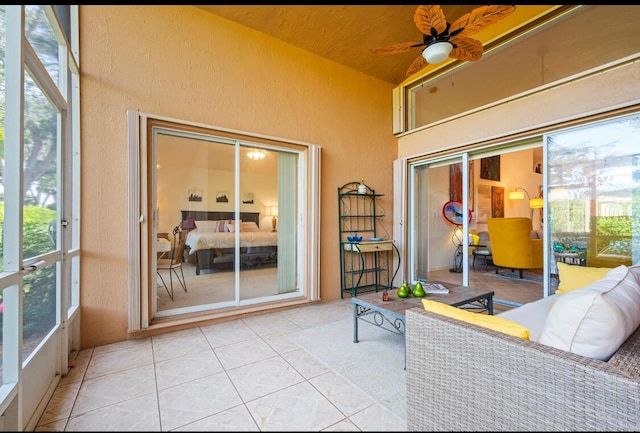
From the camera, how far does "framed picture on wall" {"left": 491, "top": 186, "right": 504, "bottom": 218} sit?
6.20 metres

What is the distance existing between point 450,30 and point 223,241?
2.97m

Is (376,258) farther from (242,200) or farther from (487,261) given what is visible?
(487,261)

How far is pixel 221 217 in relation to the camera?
3244 mm

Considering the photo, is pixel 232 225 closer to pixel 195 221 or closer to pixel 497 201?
pixel 195 221

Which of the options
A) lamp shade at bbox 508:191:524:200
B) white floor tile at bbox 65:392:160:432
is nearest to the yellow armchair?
lamp shade at bbox 508:191:524:200

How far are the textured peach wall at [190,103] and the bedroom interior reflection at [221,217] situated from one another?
1.06ft

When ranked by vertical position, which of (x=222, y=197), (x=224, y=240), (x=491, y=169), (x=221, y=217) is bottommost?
(x=224, y=240)

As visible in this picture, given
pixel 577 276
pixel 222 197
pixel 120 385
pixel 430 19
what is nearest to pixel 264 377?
pixel 120 385

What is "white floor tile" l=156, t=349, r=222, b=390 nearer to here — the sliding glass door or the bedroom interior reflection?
the sliding glass door

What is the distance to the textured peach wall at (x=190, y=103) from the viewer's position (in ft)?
8.31

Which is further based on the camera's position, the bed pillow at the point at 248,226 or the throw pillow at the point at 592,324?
the bed pillow at the point at 248,226

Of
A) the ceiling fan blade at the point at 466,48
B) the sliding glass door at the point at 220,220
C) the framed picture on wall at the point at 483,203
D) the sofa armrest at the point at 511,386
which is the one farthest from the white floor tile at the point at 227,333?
the framed picture on wall at the point at 483,203

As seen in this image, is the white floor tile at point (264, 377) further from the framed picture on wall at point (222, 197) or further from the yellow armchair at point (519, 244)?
the yellow armchair at point (519, 244)

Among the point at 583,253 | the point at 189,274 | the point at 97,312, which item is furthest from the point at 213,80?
the point at 583,253
